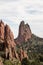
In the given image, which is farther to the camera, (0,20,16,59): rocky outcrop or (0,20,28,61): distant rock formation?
(0,20,16,59): rocky outcrop

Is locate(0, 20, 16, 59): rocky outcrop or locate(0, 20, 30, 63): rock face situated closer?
locate(0, 20, 30, 63): rock face

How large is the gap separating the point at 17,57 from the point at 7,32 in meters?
31.6

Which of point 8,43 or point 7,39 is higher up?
point 7,39

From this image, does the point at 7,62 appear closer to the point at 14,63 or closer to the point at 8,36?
the point at 14,63

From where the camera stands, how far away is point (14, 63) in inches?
5723

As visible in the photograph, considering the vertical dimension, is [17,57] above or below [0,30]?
below

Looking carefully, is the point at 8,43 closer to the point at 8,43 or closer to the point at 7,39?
the point at 8,43

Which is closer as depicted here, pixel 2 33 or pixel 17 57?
pixel 17 57

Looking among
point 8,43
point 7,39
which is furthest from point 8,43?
point 7,39

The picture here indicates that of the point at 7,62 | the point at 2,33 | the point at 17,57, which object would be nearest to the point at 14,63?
the point at 7,62

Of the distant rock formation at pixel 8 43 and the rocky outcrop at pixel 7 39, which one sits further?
the rocky outcrop at pixel 7 39

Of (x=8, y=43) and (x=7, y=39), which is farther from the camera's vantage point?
(x=7, y=39)

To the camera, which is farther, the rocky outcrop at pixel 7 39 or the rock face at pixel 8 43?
the rocky outcrop at pixel 7 39

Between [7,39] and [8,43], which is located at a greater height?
[7,39]
